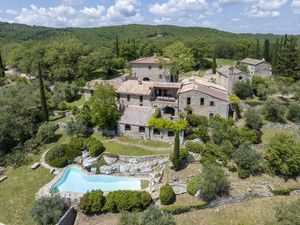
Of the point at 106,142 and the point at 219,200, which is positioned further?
the point at 106,142

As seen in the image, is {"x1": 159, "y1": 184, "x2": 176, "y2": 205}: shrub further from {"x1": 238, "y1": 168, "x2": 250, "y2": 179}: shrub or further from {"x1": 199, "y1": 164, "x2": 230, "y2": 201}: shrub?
{"x1": 238, "y1": 168, "x2": 250, "y2": 179}: shrub

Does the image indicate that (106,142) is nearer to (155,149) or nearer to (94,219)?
(155,149)

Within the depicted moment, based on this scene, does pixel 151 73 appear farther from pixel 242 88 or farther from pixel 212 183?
pixel 212 183

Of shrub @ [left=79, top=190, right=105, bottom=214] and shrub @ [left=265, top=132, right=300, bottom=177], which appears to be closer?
shrub @ [left=79, top=190, right=105, bottom=214]

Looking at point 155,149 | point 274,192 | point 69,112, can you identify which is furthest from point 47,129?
point 274,192

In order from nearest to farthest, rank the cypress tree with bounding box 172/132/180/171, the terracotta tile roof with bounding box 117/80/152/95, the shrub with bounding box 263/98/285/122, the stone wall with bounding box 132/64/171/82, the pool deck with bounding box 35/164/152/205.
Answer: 1. the pool deck with bounding box 35/164/152/205
2. the cypress tree with bounding box 172/132/180/171
3. the shrub with bounding box 263/98/285/122
4. the terracotta tile roof with bounding box 117/80/152/95
5. the stone wall with bounding box 132/64/171/82

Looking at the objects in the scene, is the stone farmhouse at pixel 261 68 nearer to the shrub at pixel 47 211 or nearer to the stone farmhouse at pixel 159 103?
the stone farmhouse at pixel 159 103

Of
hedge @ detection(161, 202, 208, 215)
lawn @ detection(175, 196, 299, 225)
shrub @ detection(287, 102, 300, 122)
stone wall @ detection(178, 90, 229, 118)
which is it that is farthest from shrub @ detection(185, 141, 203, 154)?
shrub @ detection(287, 102, 300, 122)

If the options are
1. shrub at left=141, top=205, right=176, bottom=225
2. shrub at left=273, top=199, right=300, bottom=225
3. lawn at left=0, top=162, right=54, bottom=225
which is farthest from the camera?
lawn at left=0, top=162, right=54, bottom=225
